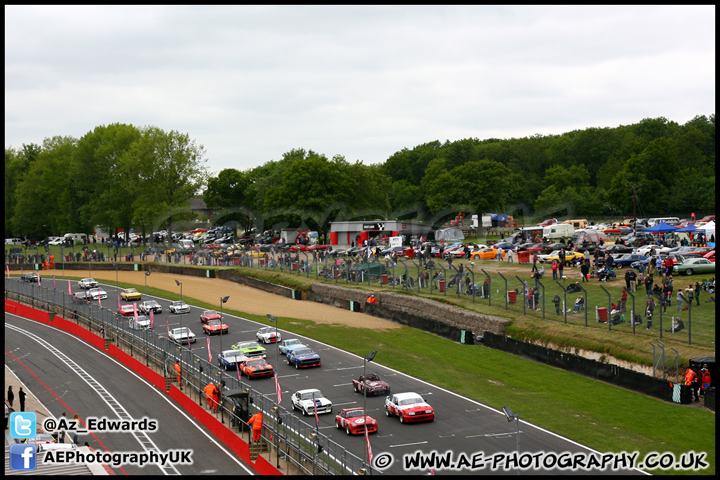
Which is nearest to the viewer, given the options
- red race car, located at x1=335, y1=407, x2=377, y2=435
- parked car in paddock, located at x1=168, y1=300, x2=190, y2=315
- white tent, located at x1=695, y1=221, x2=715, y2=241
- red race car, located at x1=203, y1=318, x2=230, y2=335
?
red race car, located at x1=335, y1=407, x2=377, y2=435

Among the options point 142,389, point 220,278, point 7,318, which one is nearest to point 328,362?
point 142,389

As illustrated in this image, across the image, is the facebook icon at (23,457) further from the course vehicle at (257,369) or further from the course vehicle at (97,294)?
the course vehicle at (97,294)

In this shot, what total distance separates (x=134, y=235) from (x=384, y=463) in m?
131

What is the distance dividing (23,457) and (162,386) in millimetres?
14386

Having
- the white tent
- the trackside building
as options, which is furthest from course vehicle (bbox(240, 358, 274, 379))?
the trackside building

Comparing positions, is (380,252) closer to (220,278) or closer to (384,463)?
(220,278)

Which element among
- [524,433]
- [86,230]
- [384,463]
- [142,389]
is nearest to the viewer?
[384,463]

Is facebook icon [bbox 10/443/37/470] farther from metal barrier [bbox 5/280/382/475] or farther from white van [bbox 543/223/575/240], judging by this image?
white van [bbox 543/223/575/240]

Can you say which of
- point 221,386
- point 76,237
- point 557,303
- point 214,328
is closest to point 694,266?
point 557,303

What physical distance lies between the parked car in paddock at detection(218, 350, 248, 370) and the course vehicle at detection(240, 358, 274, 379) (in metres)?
0.72

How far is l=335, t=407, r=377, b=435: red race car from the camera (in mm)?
28862

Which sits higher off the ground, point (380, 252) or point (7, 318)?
point (380, 252)

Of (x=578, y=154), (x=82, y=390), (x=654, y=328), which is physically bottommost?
(x=82, y=390)

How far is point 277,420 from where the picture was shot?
27.3 metres
